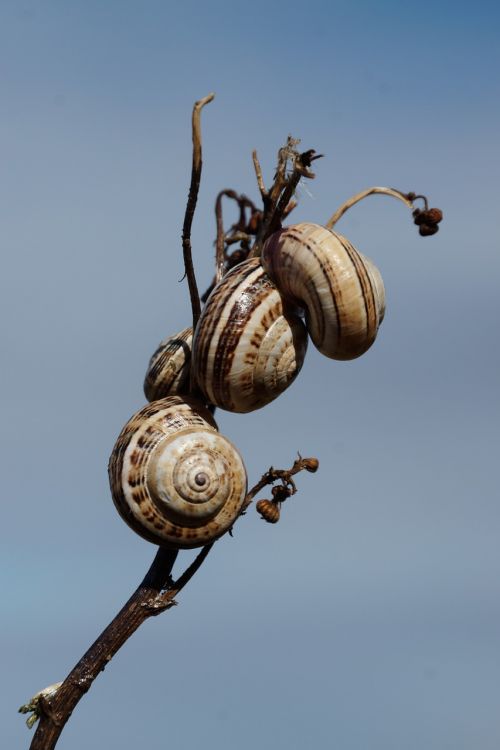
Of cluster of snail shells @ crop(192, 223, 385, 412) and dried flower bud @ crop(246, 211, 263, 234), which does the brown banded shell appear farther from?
dried flower bud @ crop(246, 211, 263, 234)

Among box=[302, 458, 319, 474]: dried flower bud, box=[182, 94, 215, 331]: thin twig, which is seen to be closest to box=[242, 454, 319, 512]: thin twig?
box=[302, 458, 319, 474]: dried flower bud

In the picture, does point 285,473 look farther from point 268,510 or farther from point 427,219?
point 427,219

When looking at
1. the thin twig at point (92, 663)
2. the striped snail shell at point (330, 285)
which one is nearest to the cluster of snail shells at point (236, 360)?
the striped snail shell at point (330, 285)

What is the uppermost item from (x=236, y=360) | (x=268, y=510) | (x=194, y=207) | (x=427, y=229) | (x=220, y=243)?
(x=427, y=229)

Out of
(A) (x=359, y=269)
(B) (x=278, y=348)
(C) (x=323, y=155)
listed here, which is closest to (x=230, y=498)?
(B) (x=278, y=348)

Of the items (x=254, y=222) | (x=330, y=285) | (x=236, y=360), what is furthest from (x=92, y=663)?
(x=254, y=222)
